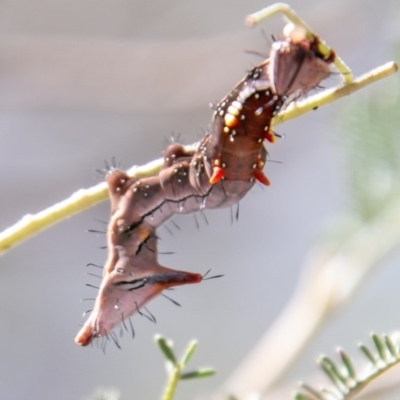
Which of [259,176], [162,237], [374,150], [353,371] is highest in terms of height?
[162,237]

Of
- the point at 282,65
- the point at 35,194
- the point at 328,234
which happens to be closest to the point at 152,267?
the point at 282,65

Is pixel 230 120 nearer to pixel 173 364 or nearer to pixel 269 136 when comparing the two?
pixel 269 136

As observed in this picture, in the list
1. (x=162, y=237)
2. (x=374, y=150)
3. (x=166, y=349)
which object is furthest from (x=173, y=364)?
(x=162, y=237)

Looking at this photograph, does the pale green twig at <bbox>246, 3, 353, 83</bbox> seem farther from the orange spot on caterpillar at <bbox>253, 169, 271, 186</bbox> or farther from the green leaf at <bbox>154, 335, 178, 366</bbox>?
the green leaf at <bbox>154, 335, 178, 366</bbox>

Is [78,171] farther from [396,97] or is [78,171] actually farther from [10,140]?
[396,97]

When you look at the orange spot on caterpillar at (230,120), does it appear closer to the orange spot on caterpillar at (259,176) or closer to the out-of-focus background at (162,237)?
the orange spot on caterpillar at (259,176)

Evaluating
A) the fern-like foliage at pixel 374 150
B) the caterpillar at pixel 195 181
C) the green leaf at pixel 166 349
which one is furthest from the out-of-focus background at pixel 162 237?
the green leaf at pixel 166 349
